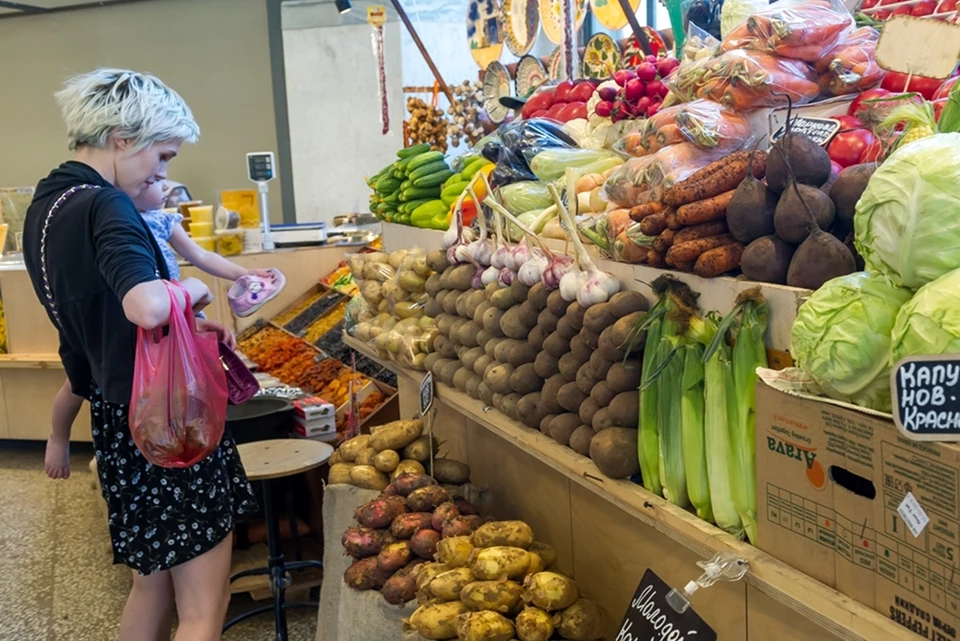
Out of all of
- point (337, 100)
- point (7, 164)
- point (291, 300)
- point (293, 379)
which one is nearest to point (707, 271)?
point (293, 379)

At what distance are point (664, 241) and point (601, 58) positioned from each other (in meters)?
1.76

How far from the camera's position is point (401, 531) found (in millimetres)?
2285

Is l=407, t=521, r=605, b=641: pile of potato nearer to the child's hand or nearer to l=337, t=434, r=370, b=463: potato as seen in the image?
l=337, t=434, r=370, b=463: potato

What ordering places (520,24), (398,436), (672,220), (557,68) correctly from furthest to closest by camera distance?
1. (520,24)
2. (557,68)
3. (398,436)
4. (672,220)

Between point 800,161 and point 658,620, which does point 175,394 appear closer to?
point 658,620

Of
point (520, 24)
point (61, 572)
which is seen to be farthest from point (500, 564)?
point (61, 572)

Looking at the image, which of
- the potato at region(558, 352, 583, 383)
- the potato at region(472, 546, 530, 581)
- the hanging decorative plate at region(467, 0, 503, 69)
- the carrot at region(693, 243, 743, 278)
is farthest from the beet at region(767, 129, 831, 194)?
the hanging decorative plate at region(467, 0, 503, 69)

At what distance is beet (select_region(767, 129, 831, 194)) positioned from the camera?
1.42 m

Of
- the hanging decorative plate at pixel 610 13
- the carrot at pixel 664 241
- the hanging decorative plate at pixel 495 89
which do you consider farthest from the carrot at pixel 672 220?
the hanging decorative plate at pixel 495 89

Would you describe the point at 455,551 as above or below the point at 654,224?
below

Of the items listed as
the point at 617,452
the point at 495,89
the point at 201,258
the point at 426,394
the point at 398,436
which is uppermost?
the point at 495,89

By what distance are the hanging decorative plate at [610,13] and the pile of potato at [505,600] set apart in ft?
6.31

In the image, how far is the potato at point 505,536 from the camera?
6.63 feet

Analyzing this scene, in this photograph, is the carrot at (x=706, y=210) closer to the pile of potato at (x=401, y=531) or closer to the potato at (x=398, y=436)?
the pile of potato at (x=401, y=531)
